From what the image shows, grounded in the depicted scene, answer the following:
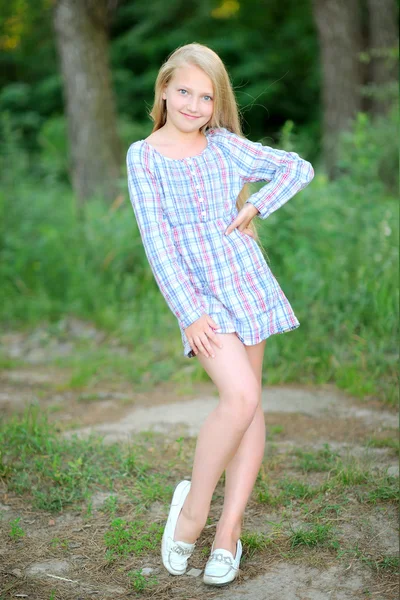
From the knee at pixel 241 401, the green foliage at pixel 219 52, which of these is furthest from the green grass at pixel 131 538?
the green foliage at pixel 219 52

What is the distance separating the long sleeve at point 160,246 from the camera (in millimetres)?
2510

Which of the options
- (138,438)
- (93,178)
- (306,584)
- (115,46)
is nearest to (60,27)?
(93,178)

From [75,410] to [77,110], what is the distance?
4.31 metres

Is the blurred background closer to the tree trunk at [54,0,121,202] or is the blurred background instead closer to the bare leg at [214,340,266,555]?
the tree trunk at [54,0,121,202]

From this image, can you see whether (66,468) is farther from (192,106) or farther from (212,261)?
(192,106)

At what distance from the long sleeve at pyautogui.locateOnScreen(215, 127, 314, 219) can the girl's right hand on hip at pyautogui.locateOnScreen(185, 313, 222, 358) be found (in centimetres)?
48

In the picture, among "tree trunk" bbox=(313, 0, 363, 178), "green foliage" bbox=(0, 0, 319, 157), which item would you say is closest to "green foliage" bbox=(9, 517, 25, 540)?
"tree trunk" bbox=(313, 0, 363, 178)

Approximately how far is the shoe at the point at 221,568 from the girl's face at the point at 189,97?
1.50 meters

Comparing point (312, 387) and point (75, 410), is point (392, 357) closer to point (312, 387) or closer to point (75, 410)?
point (312, 387)

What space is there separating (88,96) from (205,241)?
220 inches

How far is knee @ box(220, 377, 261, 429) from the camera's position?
2.49 m

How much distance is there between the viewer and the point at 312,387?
15.0 ft

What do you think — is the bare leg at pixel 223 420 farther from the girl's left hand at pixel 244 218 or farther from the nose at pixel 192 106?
the nose at pixel 192 106

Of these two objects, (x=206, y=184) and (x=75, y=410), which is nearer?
(x=206, y=184)
